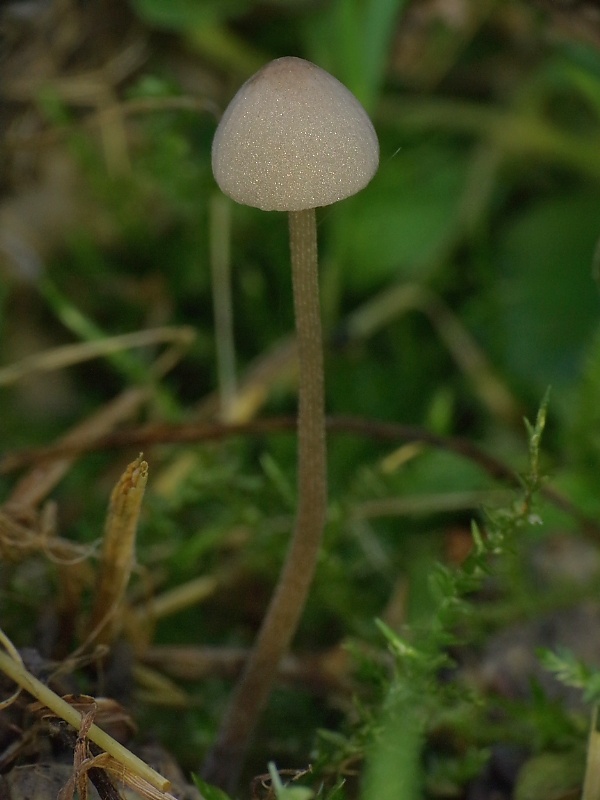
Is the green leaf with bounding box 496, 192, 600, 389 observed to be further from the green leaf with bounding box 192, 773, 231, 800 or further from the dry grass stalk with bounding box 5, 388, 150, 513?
the green leaf with bounding box 192, 773, 231, 800

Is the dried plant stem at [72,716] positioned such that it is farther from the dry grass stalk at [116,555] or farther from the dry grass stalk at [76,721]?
the dry grass stalk at [116,555]

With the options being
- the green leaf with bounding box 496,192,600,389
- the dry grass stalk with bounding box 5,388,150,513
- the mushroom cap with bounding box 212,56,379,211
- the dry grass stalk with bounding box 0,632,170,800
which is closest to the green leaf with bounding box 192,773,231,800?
the dry grass stalk with bounding box 0,632,170,800

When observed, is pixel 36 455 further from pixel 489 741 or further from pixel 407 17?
pixel 407 17

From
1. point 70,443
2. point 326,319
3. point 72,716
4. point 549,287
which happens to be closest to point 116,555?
point 72,716

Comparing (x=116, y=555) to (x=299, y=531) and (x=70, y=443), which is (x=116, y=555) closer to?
(x=299, y=531)

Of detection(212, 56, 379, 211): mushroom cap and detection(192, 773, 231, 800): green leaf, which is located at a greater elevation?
detection(212, 56, 379, 211): mushroom cap

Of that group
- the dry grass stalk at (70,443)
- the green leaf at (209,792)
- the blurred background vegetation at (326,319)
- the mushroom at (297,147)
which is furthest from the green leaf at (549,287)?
the green leaf at (209,792)
